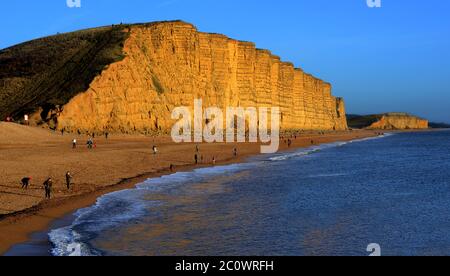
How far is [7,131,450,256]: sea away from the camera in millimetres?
13742

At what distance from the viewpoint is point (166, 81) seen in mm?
80125

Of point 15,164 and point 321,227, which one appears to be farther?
point 15,164

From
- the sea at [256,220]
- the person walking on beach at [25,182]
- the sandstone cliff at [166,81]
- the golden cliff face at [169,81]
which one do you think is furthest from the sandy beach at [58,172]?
the golden cliff face at [169,81]

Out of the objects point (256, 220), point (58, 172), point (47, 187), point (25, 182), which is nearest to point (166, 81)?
point (58, 172)

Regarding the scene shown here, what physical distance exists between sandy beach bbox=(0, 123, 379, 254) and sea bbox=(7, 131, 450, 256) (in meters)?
0.79

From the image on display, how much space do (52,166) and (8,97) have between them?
2325 inches

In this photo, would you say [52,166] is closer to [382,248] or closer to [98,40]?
[382,248]

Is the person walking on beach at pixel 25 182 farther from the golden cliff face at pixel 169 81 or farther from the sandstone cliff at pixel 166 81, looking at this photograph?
the golden cliff face at pixel 169 81

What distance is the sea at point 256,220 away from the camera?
1374cm

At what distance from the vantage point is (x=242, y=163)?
42.7 meters

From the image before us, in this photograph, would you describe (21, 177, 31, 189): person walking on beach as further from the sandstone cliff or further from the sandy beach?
the sandstone cliff

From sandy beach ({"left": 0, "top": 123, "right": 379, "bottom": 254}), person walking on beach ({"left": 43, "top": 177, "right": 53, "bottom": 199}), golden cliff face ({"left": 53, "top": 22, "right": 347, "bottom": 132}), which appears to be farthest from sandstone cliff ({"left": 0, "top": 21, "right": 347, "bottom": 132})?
person walking on beach ({"left": 43, "top": 177, "right": 53, "bottom": 199})

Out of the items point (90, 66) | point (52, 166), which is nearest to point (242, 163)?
point (52, 166)

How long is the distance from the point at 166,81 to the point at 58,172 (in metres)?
54.4
